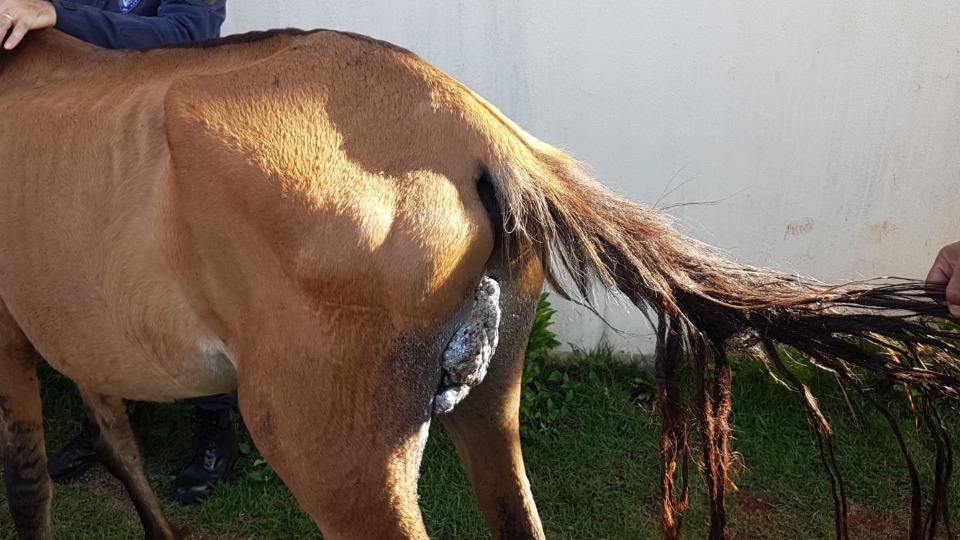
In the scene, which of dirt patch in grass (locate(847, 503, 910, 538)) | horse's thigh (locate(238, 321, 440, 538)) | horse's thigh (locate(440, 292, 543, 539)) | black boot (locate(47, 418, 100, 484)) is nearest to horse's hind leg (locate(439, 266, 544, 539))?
horse's thigh (locate(440, 292, 543, 539))

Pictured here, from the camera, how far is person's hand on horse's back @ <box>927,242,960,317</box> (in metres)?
1.71

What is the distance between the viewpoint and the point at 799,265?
405cm

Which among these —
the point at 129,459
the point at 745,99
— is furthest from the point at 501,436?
the point at 745,99

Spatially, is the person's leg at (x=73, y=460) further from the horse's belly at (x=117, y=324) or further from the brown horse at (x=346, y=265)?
the brown horse at (x=346, y=265)

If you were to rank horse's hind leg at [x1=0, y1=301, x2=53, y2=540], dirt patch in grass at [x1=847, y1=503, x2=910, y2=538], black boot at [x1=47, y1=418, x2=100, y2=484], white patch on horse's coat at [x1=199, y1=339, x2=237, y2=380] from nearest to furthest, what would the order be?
white patch on horse's coat at [x1=199, y1=339, x2=237, y2=380] → horse's hind leg at [x1=0, y1=301, x2=53, y2=540] → dirt patch in grass at [x1=847, y1=503, x2=910, y2=538] → black boot at [x1=47, y1=418, x2=100, y2=484]

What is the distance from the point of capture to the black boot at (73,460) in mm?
3578

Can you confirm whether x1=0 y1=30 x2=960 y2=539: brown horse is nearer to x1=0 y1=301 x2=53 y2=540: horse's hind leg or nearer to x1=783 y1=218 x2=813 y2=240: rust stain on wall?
x1=0 y1=301 x2=53 y2=540: horse's hind leg

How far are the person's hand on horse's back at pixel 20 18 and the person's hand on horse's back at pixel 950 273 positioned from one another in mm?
2612

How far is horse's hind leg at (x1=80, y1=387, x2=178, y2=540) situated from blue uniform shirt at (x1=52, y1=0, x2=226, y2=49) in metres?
1.33

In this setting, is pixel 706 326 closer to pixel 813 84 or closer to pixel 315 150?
pixel 315 150

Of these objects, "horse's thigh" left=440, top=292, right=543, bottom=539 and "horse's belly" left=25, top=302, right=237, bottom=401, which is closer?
"horse's belly" left=25, top=302, right=237, bottom=401

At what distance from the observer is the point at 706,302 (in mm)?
1976

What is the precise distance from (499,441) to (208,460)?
6.04ft

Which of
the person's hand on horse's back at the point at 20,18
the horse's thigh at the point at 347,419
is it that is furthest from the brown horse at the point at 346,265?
the person's hand on horse's back at the point at 20,18
